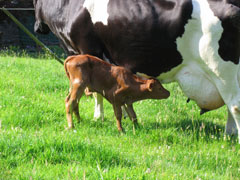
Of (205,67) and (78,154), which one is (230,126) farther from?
(78,154)

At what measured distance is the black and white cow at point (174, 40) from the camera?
4.28m

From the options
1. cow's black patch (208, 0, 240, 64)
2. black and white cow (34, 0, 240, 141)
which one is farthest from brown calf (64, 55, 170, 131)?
cow's black patch (208, 0, 240, 64)

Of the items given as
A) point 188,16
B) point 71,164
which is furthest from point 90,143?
point 188,16

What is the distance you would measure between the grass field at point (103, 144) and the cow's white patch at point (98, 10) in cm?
127

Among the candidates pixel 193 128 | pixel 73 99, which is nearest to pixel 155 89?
pixel 193 128

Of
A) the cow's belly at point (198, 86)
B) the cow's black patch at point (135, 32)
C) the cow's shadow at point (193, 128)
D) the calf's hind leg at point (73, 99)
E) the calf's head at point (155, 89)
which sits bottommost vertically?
the cow's shadow at point (193, 128)

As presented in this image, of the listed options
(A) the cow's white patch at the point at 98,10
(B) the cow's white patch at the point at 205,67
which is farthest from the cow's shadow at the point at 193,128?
(A) the cow's white patch at the point at 98,10

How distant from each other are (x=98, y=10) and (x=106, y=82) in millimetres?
866

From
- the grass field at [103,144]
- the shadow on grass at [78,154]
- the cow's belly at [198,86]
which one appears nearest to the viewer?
the grass field at [103,144]

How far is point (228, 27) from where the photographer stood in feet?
13.9

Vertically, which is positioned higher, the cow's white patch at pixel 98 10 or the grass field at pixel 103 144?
the cow's white patch at pixel 98 10

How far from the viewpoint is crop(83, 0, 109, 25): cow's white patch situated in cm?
471

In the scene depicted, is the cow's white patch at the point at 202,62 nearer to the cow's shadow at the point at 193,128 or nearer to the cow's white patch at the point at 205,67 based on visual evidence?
the cow's white patch at the point at 205,67

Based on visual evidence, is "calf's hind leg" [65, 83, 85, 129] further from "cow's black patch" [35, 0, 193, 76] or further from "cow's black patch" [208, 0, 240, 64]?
"cow's black patch" [208, 0, 240, 64]
